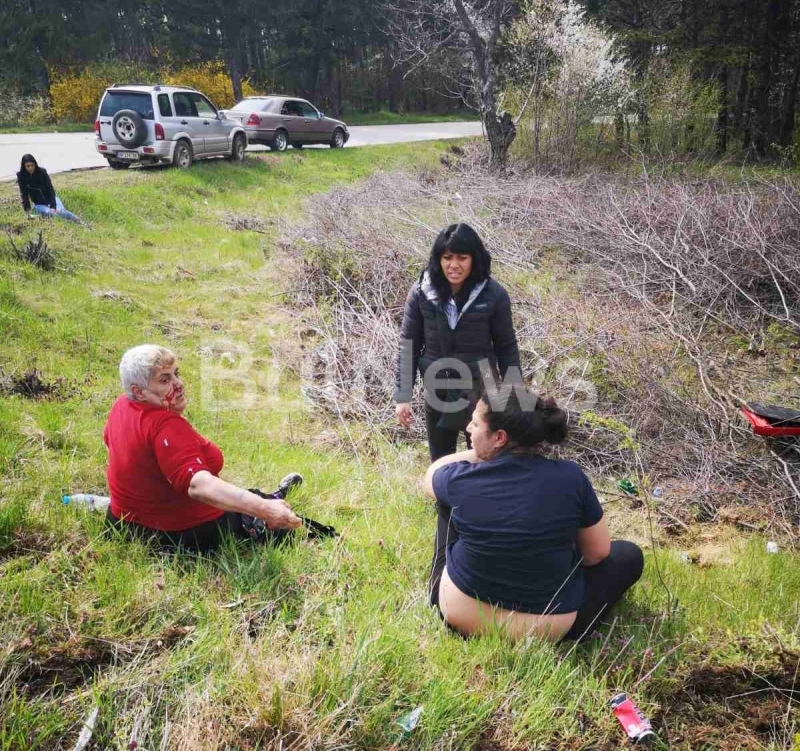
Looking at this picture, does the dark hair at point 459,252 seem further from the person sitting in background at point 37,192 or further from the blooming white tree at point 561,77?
the blooming white tree at point 561,77

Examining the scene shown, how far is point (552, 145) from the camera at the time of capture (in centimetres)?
1575

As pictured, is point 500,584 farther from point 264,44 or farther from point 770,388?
point 264,44

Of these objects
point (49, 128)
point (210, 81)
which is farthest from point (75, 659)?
point (210, 81)

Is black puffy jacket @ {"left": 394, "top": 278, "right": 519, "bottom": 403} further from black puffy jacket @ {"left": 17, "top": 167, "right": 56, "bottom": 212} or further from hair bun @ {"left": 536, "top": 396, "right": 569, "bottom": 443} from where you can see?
black puffy jacket @ {"left": 17, "top": 167, "right": 56, "bottom": 212}

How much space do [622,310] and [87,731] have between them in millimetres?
Answer: 5970

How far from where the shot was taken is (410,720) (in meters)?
2.23

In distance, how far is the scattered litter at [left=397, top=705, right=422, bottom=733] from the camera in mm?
2213

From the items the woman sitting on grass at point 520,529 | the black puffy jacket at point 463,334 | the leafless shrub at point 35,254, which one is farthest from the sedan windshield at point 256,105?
the woman sitting on grass at point 520,529

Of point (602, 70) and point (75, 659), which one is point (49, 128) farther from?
point (75, 659)

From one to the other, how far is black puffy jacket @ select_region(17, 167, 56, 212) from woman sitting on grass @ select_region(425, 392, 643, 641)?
8.36m

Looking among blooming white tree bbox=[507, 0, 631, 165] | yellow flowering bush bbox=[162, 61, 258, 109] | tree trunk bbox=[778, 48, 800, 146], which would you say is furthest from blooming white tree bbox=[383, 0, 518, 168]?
yellow flowering bush bbox=[162, 61, 258, 109]

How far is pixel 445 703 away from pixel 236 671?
0.75 meters

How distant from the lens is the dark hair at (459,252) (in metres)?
3.49

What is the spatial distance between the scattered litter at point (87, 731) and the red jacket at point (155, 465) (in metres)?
0.91
